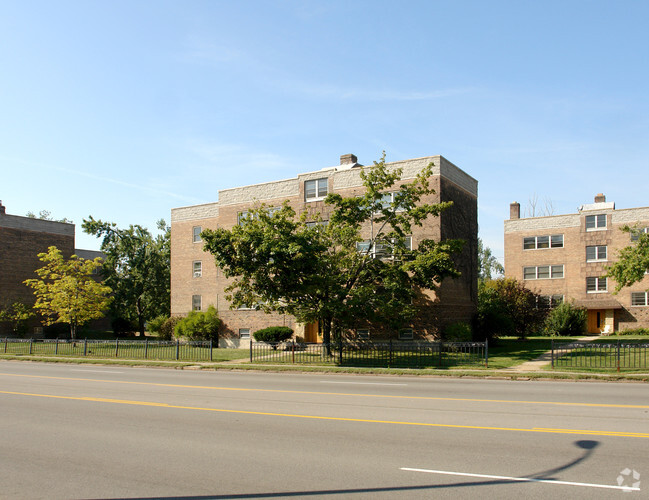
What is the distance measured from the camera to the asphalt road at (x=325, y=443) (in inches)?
264

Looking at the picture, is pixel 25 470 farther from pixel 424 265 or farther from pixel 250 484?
pixel 424 265

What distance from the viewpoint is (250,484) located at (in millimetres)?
6820

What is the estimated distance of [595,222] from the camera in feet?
158

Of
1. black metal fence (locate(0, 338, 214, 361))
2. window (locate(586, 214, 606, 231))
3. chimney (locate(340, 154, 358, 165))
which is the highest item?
chimney (locate(340, 154, 358, 165))

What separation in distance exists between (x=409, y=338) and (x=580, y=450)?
78.2 feet

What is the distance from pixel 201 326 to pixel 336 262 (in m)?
15.1

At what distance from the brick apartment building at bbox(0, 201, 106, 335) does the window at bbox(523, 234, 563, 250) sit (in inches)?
1718

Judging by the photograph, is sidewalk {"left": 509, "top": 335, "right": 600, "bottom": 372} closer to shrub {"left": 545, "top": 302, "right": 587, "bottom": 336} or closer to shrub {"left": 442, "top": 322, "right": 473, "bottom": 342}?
shrub {"left": 442, "top": 322, "right": 473, "bottom": 342}

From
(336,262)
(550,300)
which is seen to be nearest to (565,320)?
(550,300)

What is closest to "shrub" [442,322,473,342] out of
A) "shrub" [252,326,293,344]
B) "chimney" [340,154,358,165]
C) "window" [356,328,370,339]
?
"window" [356,328,370,339]

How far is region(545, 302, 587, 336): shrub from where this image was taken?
44.7 m

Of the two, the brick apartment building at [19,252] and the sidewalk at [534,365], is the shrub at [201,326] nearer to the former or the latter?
the brick apartment building at [19,252]

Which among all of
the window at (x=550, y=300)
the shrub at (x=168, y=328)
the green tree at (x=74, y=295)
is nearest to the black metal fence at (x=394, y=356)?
the shrub at (x=168, y=328)

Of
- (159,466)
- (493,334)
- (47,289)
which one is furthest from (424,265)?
(47,289)
